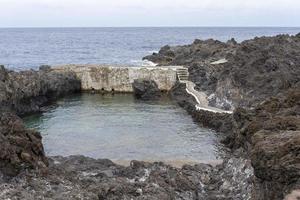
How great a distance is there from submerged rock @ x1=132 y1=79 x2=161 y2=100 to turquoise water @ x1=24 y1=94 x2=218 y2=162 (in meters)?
2.42

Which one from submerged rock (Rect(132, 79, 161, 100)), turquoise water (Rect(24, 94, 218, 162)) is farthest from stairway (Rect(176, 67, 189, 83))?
turquoise water (Rect(24, 94, 218, 162))

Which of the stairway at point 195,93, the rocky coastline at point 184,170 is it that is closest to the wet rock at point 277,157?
the rocky coastline at point 184,170

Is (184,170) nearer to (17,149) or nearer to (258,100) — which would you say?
(17,149)

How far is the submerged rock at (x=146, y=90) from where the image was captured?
55281 mm

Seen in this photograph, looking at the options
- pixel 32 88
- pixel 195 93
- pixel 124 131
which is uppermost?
pixel 32 88

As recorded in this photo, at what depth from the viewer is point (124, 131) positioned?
38.8m

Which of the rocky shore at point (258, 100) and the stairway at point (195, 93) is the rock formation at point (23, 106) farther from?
the stairway at point (195, 93)

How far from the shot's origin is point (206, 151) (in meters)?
32.7

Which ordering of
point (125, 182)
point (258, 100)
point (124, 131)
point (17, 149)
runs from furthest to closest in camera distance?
point (258, 100) → point (124, 131) → point (125, 182) → point (17, 149)

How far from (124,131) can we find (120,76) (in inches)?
825

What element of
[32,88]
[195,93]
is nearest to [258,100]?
[195,93]

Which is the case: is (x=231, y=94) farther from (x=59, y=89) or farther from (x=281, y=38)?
(x=59, y=89)

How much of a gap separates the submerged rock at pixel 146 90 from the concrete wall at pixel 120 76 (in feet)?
3.33

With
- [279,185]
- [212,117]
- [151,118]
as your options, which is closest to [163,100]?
[151,118]
